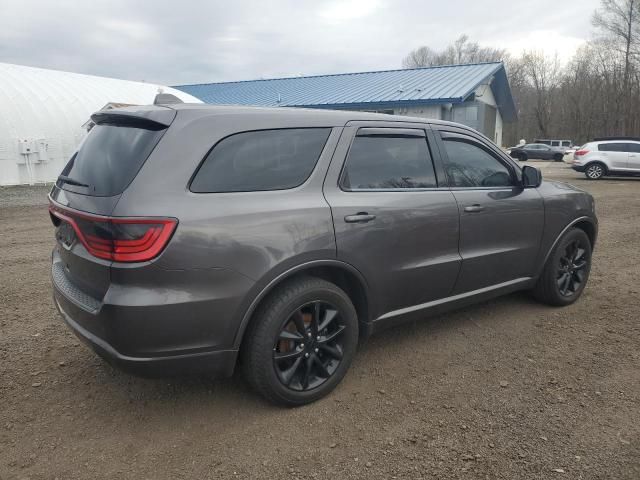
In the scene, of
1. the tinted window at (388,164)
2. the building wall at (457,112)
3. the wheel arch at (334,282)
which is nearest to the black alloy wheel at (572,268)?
the tinted window at (388,164)

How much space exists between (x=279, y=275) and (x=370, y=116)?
4.54 ft

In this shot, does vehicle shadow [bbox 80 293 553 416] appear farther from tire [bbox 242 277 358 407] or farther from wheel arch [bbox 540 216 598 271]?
wheel arch [bbox 540 216 598 271]

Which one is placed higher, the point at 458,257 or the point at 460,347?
the point at 458,257

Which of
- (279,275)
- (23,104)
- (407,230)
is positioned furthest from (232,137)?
(23,104)

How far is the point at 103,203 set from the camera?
8.09ft

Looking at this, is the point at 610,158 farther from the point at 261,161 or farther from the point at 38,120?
the point at 38,120

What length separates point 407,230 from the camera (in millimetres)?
3273

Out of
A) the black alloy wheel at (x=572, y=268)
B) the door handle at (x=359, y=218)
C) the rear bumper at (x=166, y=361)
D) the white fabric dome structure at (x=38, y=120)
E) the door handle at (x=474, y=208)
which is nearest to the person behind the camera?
the rear bumper at (x=166, y=361)

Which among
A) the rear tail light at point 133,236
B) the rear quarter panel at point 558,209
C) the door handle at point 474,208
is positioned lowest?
the rear quarter panel at point 558,209

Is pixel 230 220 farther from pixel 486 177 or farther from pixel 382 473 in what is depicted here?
pixel 486 177

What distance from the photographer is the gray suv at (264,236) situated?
2.42m

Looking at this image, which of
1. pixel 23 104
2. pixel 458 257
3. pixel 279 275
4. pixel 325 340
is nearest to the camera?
pixel 279 275

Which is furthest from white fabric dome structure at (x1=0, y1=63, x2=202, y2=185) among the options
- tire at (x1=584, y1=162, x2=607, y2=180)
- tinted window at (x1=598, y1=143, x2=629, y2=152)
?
tinted window at (x1=598, y1=143, x2=629, y2=152)

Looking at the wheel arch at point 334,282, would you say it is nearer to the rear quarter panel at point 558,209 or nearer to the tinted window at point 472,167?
the tinted window at point 472,167
